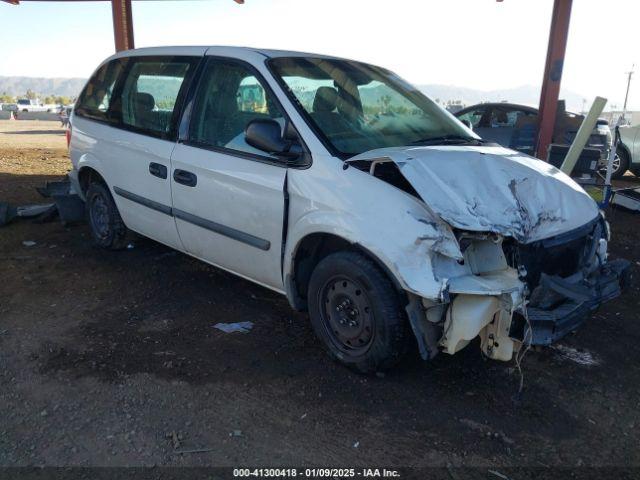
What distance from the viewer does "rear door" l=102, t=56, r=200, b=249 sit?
407 cm

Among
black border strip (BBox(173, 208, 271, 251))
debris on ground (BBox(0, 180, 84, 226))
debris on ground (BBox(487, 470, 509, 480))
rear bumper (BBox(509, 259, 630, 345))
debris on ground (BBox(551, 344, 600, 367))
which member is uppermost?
black border strip (BBox(173, 208, 271, 251))

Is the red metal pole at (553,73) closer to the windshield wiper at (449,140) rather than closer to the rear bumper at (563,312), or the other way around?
the windshield wiper at (449,140)

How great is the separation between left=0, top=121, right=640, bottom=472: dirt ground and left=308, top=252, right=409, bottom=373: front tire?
175 millimetres

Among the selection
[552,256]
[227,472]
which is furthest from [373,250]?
[227,472]

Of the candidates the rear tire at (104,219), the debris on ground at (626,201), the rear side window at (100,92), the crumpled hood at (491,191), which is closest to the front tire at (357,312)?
the crumpled hood at (491,191)

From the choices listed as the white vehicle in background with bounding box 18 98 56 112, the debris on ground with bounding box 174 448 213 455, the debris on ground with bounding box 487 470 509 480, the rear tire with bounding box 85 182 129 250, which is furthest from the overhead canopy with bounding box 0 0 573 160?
the white vehicle in background with bounding box 18 98 56 112

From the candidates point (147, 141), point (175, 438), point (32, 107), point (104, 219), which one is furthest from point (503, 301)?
point (32, 107)

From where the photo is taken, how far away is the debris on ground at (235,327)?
12.5 ft

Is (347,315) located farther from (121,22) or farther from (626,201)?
(121,22)

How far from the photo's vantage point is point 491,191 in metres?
2.87

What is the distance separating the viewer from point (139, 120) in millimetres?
4430

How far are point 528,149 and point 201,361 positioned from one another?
8.02 metres

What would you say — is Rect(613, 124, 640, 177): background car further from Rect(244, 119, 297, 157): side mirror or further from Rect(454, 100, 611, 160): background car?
Rect(244, 119, 297, 157): side mirror

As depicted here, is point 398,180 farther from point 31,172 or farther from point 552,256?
point 31,172
